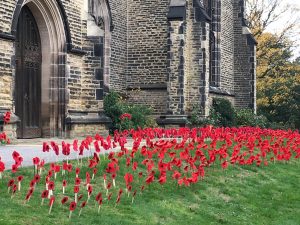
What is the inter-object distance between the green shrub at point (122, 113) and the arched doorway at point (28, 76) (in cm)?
377

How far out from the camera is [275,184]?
34.5 feet

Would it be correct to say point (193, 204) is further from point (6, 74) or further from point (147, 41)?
point (147, 41)

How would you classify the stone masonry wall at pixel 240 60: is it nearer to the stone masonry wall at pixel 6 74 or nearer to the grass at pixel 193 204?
the stone masonry wall at pixel 6 74

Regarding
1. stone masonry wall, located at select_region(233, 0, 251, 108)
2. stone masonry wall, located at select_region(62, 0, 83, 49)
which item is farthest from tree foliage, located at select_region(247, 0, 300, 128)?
stone masonry wall, located at select_region(62, 0, 83, 49)

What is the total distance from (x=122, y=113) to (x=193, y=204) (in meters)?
12.8

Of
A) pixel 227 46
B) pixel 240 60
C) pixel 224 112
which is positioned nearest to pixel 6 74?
pixel 224 112

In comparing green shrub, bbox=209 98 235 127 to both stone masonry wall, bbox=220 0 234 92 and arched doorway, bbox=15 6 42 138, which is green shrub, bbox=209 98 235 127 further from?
arched doorway, bbox=15 6 42 138

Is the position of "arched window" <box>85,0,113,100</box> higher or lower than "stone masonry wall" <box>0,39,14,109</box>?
higher

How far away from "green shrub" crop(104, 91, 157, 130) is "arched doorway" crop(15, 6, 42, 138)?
12.4ft

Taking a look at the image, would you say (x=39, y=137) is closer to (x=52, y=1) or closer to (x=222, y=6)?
(x=52, y=1)

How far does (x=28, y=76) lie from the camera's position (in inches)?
665

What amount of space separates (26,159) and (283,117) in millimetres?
28709

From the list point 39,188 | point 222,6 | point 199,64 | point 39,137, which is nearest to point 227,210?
point 39,188

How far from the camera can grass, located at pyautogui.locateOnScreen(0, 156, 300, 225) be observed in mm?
6289
